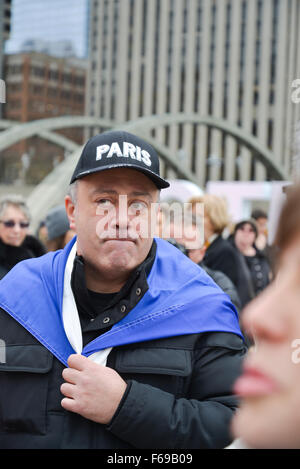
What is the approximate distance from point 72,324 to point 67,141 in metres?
26.6

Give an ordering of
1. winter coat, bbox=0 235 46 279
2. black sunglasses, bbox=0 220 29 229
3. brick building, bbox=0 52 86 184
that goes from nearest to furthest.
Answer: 1. winter coat, bbox=0 235 46 279
2. black sunglasses, bbox=0 220 29 229
3. brick building, bbox=0 52 86 184

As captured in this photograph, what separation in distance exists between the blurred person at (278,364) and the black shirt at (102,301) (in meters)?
0.96

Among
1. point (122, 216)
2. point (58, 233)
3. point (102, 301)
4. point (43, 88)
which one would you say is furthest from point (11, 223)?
point (43, 88)

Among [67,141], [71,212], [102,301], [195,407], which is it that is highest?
[71,212]

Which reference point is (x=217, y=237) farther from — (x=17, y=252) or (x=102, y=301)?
(x=102, y=301)

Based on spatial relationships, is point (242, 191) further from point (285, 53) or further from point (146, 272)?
point (285, 53)

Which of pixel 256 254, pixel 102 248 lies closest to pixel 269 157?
pixel 256 254

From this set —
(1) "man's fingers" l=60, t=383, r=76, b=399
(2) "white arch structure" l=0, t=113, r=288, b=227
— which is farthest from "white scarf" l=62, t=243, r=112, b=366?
(2) "white arch structure" l=0, t=113, r=288, b=227

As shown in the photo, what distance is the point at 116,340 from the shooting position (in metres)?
1.54

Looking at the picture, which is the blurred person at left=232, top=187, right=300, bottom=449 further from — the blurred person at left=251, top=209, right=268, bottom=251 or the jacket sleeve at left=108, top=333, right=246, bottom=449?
the blurred person at left=251, top=209, right=268, bottom=251

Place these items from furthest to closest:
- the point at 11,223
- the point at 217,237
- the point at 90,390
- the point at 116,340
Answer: the point at 217,237 → the point at 11,223 → the point at 116,340 → the point at 90,390

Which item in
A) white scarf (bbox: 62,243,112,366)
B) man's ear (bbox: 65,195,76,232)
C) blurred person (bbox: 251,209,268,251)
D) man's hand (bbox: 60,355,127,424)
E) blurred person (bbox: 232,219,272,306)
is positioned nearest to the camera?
man's hand (bbox: 60,355,127,424)

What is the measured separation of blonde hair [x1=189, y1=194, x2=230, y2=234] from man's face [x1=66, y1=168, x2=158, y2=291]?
9.18 feet

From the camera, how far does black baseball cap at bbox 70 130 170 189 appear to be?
1.60 metres
